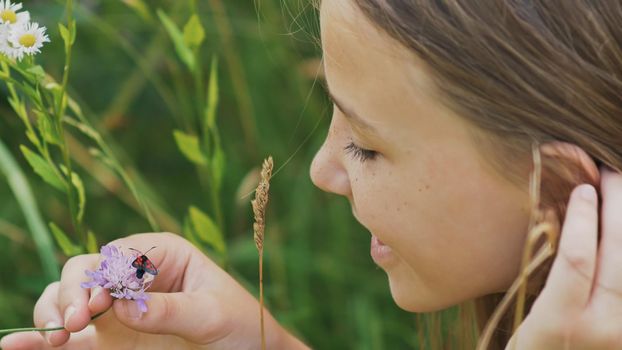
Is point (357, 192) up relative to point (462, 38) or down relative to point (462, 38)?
down

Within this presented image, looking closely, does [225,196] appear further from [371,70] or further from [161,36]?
[371,70]

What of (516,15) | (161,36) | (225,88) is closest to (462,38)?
(516,15)

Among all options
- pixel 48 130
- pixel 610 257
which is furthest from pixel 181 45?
pixel 610 257

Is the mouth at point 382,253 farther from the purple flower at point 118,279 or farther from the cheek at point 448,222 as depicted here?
the purple flower at point 118,279

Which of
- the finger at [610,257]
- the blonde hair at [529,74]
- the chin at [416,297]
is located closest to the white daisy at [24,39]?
the blonde hair at [529,74]

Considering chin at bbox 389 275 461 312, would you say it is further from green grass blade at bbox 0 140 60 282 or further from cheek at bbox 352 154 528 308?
green grass blade at bbox 0 140 60 282
